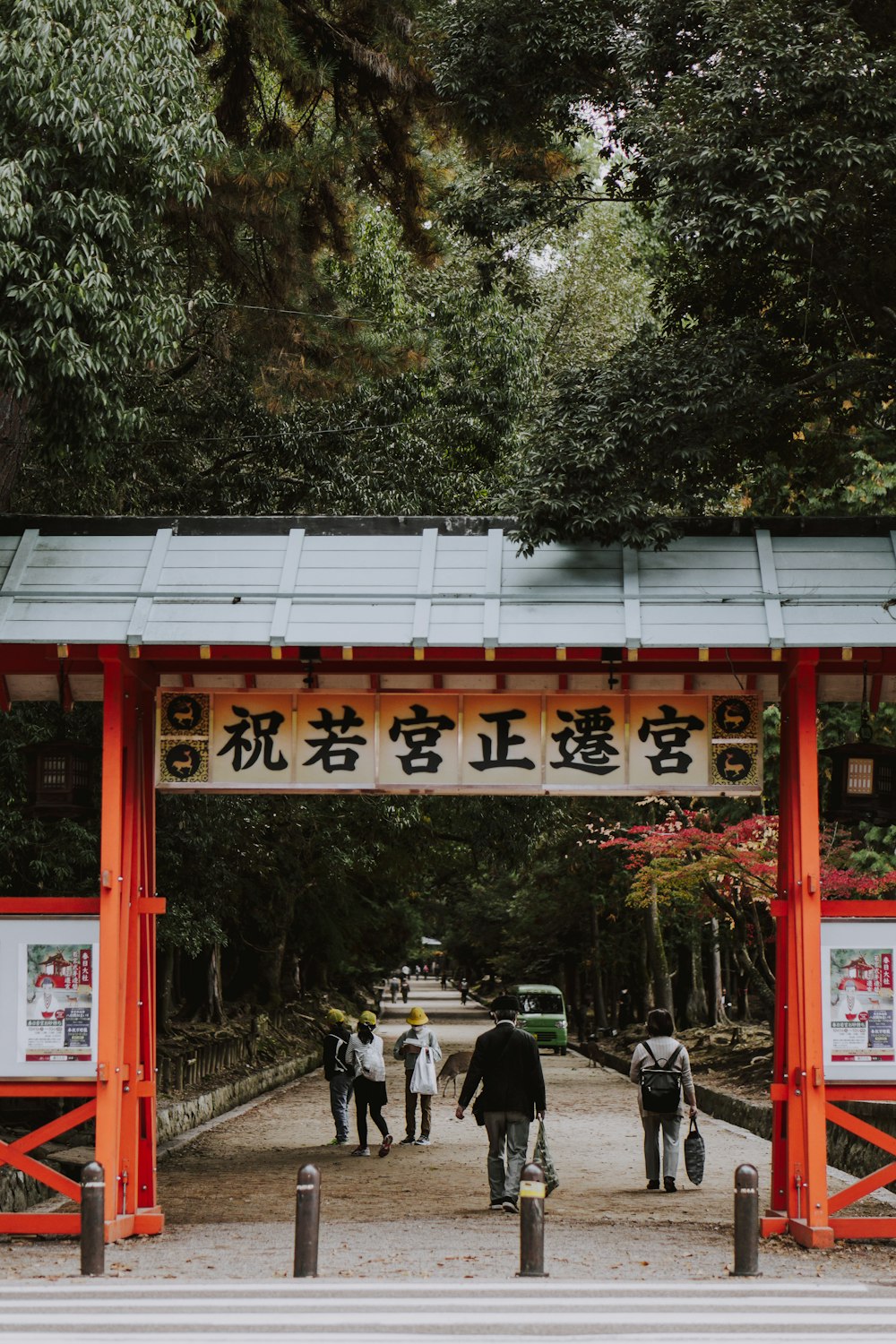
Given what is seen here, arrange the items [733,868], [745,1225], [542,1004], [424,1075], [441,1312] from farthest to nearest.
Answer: [542,1004] → [733,868] → [424,1075] → [745,1225] → [441,1312]

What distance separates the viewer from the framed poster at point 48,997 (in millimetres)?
10555

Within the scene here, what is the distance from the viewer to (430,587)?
35.5 ft

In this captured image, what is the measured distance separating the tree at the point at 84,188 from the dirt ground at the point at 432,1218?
21.2 ft

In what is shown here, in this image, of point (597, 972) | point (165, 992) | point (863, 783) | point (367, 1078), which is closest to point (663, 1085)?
point (863, 783)

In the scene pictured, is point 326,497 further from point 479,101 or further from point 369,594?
point 369,594

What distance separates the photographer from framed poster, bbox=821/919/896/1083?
34.0ft

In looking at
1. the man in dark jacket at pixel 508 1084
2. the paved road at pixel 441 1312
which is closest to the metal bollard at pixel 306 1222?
the paved road at pixel 441 1312

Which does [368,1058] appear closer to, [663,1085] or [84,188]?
[663,1085]

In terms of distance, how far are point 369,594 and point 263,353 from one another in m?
7.17

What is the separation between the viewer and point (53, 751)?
451 inches

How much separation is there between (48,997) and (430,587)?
170 inches

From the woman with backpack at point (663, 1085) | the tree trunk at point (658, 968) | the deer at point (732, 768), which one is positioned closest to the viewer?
the deer at point (732, 768)

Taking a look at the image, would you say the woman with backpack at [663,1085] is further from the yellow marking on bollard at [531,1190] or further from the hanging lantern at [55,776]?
the hanging lantern at [55,776]

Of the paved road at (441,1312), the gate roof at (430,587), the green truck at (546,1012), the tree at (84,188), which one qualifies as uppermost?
Answer: the tree at (84,188)
